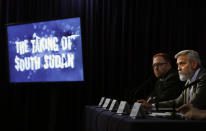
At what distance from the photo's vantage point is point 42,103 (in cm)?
572

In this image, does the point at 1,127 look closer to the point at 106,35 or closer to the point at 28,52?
the point at 28,52

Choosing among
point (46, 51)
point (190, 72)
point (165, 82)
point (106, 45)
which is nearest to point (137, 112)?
point (190, 72)

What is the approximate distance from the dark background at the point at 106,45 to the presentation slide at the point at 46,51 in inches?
14.5

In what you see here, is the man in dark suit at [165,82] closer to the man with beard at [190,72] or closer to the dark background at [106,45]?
the man with beard at [190,72]

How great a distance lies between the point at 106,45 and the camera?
5609 mm

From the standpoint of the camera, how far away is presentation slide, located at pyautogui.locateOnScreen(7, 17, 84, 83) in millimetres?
4766

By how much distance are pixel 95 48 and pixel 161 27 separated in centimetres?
103

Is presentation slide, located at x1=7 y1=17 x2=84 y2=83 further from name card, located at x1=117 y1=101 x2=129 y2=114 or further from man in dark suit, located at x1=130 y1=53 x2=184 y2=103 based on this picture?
name card, located at x1=117 y1=101 x2=129 y2=114

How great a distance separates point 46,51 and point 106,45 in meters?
1.06

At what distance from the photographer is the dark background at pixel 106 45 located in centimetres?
541

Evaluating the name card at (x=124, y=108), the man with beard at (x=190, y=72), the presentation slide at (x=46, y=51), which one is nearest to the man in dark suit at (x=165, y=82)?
the man with beard at (x=190, y=72)

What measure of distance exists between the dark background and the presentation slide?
0.37 m

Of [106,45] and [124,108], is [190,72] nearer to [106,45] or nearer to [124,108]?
[124,108]

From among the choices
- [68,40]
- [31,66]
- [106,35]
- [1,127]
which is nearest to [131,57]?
[106,35]
